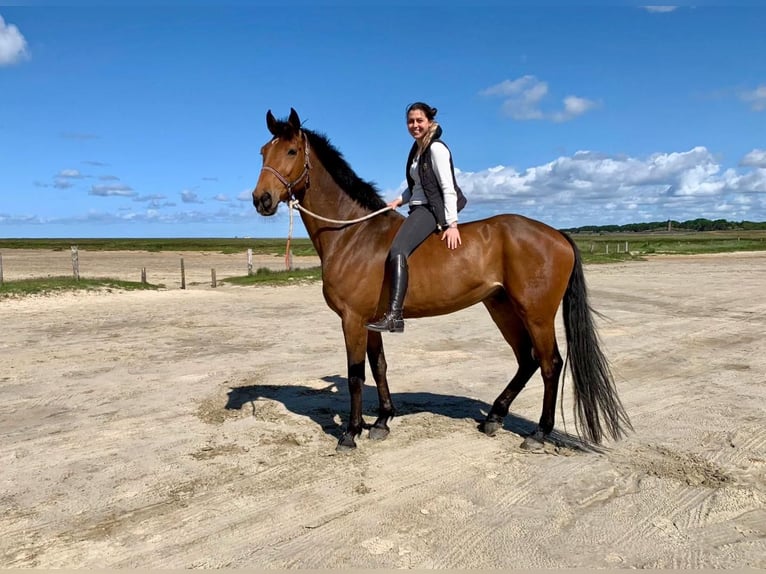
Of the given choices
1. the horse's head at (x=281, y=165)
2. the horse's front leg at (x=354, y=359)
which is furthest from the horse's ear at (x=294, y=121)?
the horse's front leg at (x=354, y=359)

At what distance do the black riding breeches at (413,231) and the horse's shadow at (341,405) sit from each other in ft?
6.24

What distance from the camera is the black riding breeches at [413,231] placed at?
4.97 metres

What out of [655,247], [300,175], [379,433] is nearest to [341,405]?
[379,433]

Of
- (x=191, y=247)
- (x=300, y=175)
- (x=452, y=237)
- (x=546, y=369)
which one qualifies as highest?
(x=191, y=247)

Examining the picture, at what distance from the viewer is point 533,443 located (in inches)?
196

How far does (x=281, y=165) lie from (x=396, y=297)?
1613 millimetres

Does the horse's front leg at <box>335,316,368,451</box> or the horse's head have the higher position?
the horse's head

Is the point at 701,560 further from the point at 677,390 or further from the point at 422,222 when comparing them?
the point at 677,390

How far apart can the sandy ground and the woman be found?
1.40 metres

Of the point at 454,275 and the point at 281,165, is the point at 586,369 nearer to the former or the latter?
the point at 454,275

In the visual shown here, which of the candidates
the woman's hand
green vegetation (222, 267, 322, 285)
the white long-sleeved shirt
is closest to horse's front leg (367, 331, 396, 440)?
the woman's hand

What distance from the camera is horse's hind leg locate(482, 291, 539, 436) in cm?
543

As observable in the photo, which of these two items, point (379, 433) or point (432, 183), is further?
point (379, 433)

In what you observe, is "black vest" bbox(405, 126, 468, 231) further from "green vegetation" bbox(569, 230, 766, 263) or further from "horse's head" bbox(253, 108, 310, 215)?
"green vegetation" bbox(569, 230, 766, 263)
